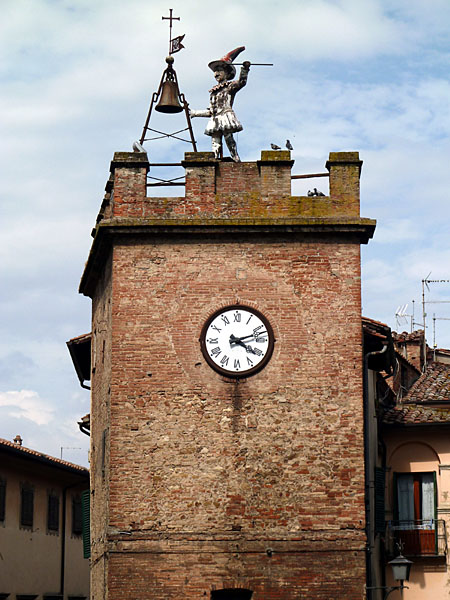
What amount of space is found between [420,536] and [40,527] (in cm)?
1375

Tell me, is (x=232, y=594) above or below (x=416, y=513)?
below

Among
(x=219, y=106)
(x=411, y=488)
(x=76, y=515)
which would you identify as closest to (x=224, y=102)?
(x=219, y=106)

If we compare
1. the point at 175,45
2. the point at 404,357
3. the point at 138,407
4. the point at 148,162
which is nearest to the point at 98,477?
the point at 138,407

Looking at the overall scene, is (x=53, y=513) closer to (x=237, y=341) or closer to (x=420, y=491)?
(x=420, y=491)

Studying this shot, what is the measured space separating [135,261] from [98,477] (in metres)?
4.43

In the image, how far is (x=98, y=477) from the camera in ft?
79.7

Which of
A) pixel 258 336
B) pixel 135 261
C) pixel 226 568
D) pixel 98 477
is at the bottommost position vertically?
pixel 226 568

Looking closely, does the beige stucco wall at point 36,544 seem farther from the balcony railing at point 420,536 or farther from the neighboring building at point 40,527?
the balcony railing at point 420,536

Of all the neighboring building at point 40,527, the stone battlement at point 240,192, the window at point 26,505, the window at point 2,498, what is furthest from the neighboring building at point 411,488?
the window at point 26,505

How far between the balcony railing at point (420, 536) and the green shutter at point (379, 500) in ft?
2.64

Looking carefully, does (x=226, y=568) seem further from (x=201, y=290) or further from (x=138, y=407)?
(x=201, y=290)

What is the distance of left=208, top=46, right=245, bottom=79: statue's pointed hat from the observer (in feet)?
79.5

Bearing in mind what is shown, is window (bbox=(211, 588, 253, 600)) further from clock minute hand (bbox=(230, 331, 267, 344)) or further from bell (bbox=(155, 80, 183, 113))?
bell (bbox=(155, 80, 183, 113))

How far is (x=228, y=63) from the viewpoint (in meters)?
24.2
